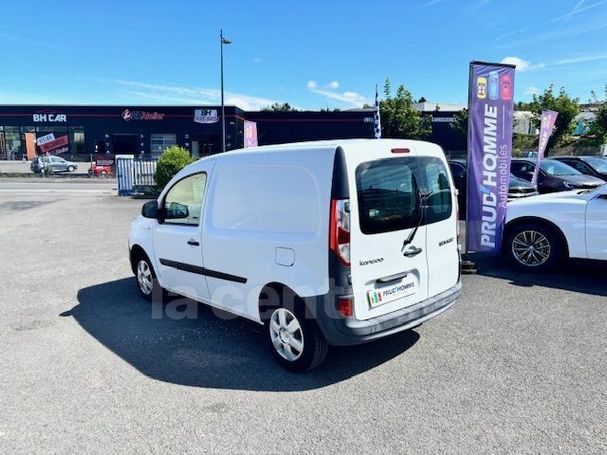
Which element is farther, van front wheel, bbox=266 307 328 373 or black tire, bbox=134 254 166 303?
black tire, bbox=134 254 166 303

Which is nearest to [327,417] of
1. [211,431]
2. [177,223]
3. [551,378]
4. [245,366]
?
[211,431]

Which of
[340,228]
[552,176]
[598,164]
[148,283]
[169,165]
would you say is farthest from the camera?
[169,165]

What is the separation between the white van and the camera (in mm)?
3309

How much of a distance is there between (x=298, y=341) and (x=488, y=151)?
4.45 meters

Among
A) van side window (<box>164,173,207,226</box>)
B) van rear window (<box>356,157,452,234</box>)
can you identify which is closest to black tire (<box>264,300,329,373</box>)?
van rear window (<box>356,157,452,234</box>)

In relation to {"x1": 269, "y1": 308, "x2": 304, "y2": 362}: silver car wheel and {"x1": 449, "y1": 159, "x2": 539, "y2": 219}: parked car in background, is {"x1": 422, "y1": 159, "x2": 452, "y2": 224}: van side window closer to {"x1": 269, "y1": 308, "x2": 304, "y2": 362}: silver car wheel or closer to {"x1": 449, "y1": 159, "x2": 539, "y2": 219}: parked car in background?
{"x1": 269, "y1": 308, "x2": 304, "y2": 362}: silver car wheel

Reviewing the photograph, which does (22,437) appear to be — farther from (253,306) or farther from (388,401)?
(388,401)

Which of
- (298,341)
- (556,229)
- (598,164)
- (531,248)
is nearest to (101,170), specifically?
(598,164)

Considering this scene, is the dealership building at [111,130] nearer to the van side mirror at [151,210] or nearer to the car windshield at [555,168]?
the car windshield at [555,168]

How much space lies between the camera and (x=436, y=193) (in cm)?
396

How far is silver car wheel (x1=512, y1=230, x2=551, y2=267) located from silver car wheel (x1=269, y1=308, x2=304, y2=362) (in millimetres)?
4409

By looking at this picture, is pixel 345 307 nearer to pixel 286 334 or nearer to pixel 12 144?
pixel 286 334

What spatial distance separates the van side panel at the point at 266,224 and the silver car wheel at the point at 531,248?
176 inches

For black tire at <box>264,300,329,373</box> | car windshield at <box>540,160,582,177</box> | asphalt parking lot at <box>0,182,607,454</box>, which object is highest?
car windshield at <box>540,160,582,177</box>
